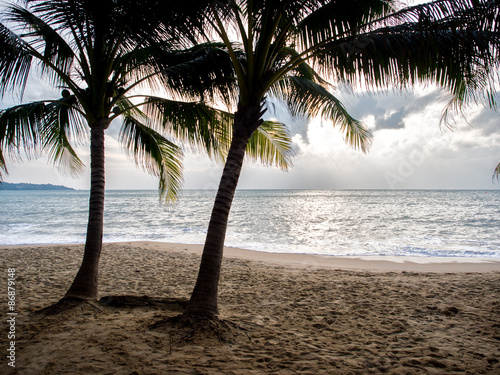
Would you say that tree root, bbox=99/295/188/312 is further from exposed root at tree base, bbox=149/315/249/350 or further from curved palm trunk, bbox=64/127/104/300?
exposed root at tree base, bbox=149/315/249/350

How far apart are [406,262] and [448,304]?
643 cm

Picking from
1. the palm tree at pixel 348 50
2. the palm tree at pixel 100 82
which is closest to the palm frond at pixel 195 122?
the palm tree at pixel 100 82

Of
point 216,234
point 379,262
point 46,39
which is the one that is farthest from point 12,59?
point 379,262

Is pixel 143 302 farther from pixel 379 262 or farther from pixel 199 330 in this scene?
pixel 379 262

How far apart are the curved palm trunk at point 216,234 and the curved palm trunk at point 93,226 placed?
1.83 metres

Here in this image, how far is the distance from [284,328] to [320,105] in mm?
3514

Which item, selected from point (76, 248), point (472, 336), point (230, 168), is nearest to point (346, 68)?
point (230, 168)

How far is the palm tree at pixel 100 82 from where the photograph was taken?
4273 mm

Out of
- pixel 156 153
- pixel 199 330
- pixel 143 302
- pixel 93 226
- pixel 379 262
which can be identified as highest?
pixel 156 153

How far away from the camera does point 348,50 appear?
3770 millimetres

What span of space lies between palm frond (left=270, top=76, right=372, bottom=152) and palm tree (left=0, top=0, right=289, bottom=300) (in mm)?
1175

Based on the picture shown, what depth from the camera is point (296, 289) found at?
6125 mm

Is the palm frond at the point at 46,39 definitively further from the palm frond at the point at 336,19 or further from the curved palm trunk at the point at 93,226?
the palm frond at the point at 336,19

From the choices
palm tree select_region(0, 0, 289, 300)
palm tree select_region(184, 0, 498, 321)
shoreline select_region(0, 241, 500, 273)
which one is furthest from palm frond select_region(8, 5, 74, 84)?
shoreline select_region(0, 241, 500, 273)
